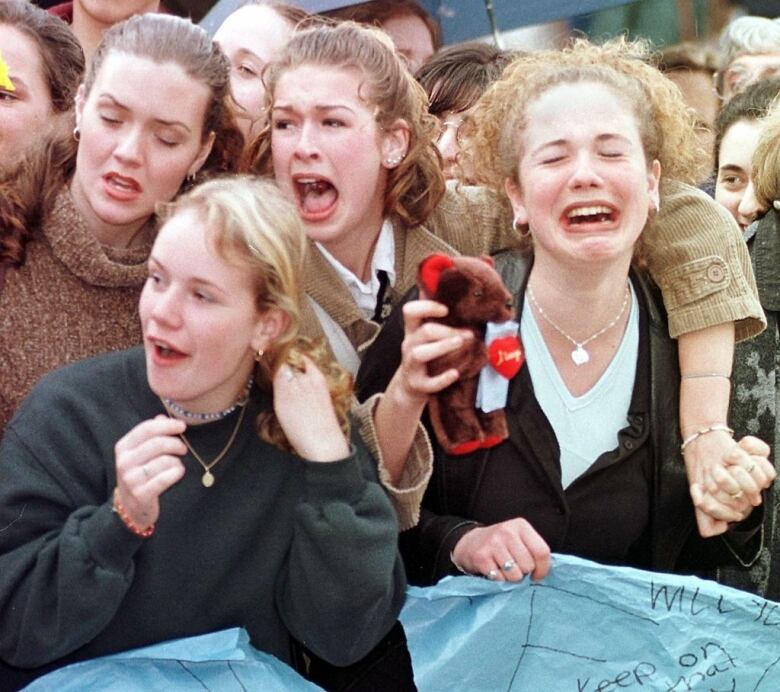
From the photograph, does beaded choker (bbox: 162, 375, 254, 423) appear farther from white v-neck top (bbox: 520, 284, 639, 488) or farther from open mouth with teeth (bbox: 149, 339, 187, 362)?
white v-neck top (bbox: 520, 284, 639, 488)

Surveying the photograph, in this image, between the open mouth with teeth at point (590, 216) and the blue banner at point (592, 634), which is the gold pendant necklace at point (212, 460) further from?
the open mouth with teeth at point (590, 216)

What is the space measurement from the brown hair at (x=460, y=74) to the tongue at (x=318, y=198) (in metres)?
0.88

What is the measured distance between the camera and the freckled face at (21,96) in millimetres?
2818

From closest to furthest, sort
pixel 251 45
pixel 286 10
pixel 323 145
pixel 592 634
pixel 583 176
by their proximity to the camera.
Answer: pixel 592 634
pixel 583 176
pixel 323 145
pixel 251 45
pixel 286 10

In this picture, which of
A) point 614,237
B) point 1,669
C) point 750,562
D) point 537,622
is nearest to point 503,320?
point 614,237

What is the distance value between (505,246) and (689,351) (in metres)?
0.49

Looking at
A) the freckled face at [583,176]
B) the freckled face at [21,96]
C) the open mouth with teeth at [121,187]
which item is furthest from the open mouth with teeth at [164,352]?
the freckled face at [21,96]

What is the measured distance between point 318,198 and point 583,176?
61cm

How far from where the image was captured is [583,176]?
2396mm

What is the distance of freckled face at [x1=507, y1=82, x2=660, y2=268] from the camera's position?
2.41 meters

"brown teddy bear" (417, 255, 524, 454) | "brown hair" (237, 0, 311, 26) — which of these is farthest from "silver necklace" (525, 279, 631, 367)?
"brown hair" (237, 0, 311, 26)

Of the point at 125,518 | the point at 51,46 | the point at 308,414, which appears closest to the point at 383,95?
the point at 51,46

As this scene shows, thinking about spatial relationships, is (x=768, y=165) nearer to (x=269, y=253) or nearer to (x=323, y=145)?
(x=323, y=145)

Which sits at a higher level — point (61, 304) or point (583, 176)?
point (583, 176)
